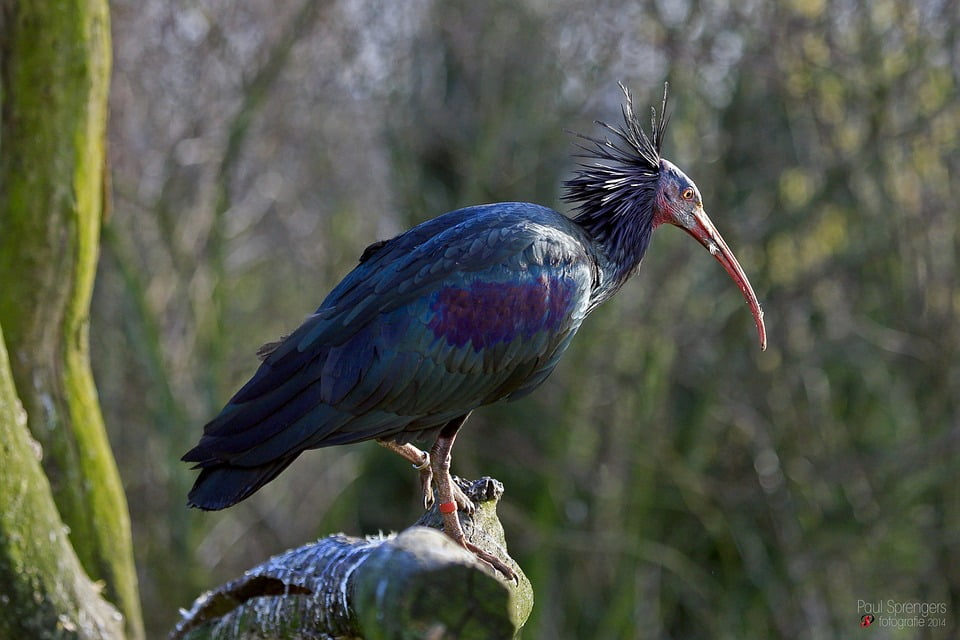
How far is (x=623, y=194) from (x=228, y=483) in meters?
2.56

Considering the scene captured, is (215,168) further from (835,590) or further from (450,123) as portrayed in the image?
(835,590)

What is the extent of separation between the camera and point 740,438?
1367cm

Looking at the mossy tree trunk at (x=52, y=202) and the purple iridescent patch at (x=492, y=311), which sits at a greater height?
the mossy tree trunk at (x=52, y=202)

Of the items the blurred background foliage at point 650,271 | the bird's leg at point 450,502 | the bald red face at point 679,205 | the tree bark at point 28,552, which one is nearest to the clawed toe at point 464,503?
the bird's leg at point 450,502

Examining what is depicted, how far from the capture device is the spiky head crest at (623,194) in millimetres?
6387

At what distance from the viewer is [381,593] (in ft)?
9.98

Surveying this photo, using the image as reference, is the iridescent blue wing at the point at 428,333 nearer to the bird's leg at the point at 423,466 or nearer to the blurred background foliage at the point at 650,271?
the bird's leg at the point at 423,466

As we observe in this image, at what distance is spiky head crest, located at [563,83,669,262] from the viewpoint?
21.0ft

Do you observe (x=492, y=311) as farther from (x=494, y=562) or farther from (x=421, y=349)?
(x=494, y=562)

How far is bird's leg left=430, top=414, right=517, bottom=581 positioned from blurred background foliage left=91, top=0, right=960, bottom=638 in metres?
6.64

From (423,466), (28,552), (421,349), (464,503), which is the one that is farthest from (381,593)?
(423,466)

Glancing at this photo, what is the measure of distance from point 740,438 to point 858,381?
4.93ft

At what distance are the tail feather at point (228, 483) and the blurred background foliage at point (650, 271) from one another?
722cm

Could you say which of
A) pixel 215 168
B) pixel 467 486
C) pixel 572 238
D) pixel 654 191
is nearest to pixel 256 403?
pixel 467 486
